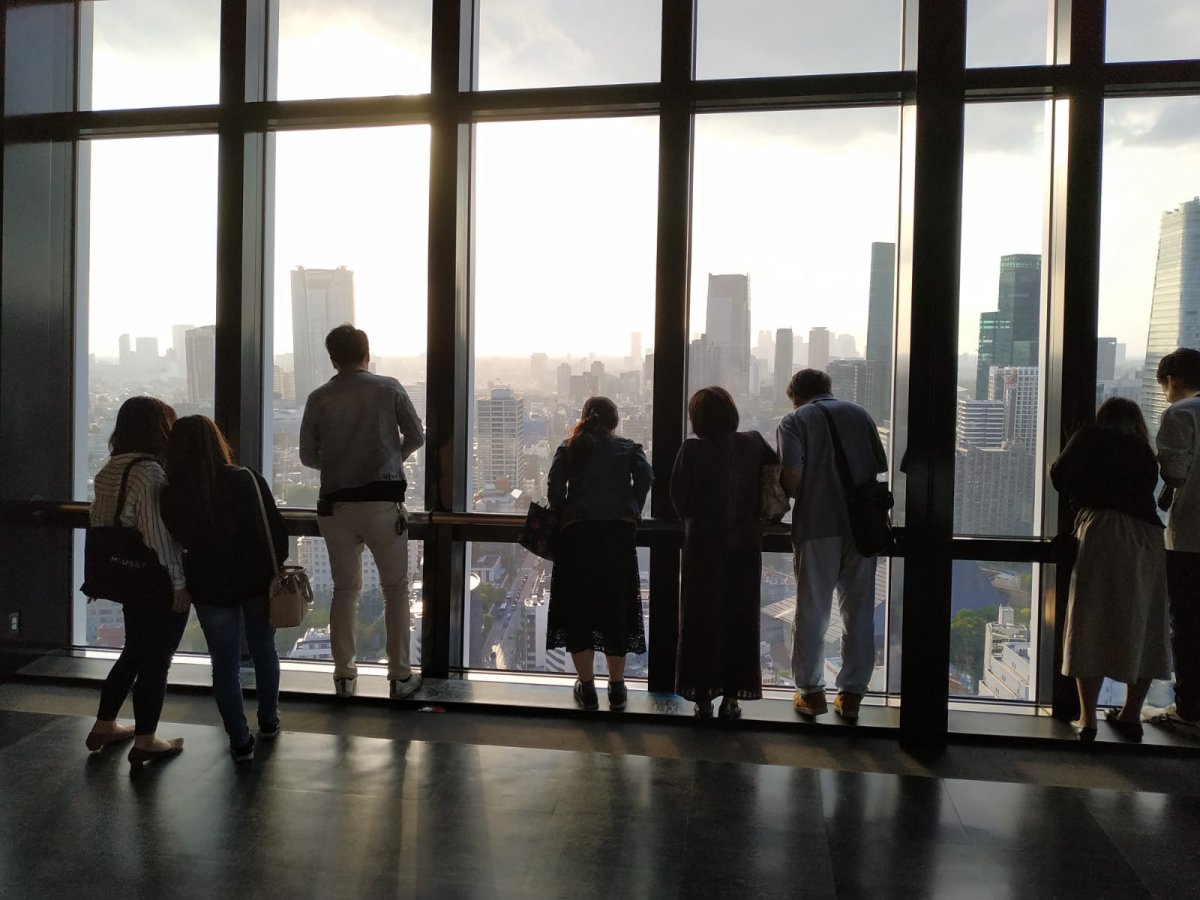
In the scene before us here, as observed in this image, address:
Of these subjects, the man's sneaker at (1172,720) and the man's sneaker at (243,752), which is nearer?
the man's sneaker at (243,752)

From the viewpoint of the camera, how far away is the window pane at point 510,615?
4422 mm

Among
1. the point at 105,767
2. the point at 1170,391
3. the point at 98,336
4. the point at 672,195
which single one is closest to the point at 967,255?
the point at 1170,391

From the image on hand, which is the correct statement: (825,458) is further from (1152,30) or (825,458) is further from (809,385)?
(1152,30)

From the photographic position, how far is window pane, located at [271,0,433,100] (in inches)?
176

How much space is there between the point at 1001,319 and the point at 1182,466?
983 mm

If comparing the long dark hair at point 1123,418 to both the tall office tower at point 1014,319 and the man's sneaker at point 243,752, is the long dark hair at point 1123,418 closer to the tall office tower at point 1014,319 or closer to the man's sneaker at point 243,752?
the tall office tower at point 1014,319

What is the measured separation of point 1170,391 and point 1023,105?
4.79ft

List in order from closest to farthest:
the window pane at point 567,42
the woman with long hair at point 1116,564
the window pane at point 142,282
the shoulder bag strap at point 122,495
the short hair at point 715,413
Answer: the shoulder bag strap at point 122,495 < the woman with long hair at point 1116,564 < the short hair at point 715,413 < the window pane at point 567,42 < the window pane at point 142,282

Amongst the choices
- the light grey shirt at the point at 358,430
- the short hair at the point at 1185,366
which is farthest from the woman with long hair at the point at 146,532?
the short hair at the point at 1185,366

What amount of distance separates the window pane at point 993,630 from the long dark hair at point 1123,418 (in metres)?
0.76

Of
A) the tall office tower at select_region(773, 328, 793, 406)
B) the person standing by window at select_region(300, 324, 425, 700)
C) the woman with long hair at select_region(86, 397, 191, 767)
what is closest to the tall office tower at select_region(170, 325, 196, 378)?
the person standing by window at select_region(300, 324, 425, 700)

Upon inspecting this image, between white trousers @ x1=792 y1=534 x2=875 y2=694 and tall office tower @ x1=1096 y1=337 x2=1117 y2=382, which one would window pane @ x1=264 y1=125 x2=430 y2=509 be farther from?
tall office tower @ x1=1096 y1=337 x2=1117 y2=382

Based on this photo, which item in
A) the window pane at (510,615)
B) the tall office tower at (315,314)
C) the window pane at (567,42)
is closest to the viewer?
the window pane at (567,42)

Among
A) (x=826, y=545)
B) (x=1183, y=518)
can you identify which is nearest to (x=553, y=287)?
(x=826, y=545)
